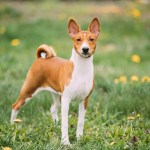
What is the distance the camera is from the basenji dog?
4.79 meters

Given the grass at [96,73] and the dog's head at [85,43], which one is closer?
the dog's head at [85,43]

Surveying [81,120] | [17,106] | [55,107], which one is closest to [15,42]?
[55,107]

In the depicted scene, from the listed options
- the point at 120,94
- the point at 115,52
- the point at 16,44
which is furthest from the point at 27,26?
the point at 120,94

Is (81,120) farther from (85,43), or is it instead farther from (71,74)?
(85,43)

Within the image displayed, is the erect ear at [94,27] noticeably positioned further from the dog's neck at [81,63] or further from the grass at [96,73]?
the grass at [96,73]

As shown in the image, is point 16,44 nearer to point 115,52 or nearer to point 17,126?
point 115,52

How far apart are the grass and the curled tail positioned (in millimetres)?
777

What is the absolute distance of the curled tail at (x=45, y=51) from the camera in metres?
5.59

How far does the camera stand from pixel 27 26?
37.8 ft

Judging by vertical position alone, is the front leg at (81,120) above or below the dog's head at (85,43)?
below

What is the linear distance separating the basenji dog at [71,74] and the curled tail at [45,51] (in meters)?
0.09

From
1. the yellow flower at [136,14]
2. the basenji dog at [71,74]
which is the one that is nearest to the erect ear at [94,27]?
the basenji dog at [71,74]

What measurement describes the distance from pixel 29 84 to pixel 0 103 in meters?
0.88

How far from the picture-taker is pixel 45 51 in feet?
18.5
